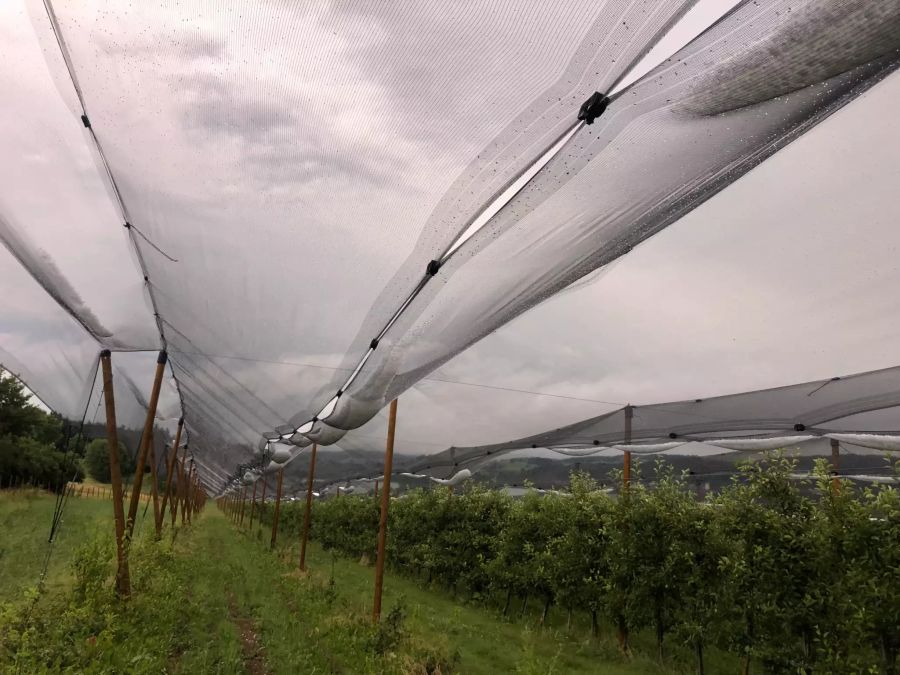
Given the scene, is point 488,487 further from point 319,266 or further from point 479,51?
point 479,51

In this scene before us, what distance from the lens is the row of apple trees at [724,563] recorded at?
4.91 m

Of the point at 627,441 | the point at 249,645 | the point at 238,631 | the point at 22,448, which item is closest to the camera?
the point at 249,645

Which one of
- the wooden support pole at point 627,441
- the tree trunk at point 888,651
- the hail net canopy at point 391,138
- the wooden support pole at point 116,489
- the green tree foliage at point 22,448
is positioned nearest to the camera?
the hail net canopy at point 391,138

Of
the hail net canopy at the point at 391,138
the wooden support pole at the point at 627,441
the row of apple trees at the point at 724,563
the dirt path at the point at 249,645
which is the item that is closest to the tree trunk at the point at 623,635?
the row of apple trees at the point at 724,563

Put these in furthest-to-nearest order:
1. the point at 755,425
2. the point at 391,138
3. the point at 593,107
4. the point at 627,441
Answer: the point at 627,441 < the point at 755,425 < the point at 391,138 < the point at 593,107

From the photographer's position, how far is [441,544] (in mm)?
13656

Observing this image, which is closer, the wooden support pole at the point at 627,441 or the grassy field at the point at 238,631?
the grassy field at the point at 238,631

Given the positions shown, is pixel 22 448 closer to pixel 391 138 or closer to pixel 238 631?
pixel 238 631

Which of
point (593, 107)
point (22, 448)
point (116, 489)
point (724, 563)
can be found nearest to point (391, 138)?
point (593, 107)

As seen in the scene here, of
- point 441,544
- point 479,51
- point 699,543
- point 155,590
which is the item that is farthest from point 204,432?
point 479,51

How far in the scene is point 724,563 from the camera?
20.9 ft

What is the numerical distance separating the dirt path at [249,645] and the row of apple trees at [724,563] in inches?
174

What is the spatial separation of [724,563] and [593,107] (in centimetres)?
568

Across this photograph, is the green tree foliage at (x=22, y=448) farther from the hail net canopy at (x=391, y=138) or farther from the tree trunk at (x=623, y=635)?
the tree trunk at (x=623, y=635)
